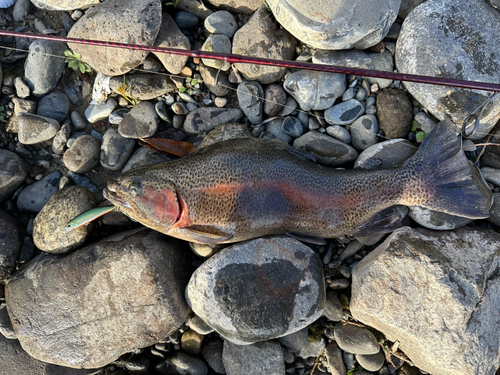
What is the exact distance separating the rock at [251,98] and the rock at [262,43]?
0.51ft

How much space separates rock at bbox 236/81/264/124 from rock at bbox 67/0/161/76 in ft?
4.47

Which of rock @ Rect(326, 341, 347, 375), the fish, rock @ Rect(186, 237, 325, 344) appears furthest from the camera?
rock @ Rect(326, 341, 347, 375)

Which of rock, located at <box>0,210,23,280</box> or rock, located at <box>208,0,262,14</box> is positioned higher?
rock, located at <box>208,0,262,14</box>

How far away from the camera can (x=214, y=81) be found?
451 cm

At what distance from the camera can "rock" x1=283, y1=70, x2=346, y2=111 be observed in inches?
170

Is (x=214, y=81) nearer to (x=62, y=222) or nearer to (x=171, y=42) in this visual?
(x=171, y=42)

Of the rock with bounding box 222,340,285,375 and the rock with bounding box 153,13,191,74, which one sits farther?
the rock with bounding box 153,13,191,74

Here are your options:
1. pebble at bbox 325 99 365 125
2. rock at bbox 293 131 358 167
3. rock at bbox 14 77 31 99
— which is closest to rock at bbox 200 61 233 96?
rock at bbox 293 131 358 167

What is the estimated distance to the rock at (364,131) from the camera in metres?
4.35

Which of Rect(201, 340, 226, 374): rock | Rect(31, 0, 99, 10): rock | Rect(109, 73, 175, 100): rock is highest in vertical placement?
Rect(31, 0, 99, 10): rock

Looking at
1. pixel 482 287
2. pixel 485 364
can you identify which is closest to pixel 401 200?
pixel 482 287

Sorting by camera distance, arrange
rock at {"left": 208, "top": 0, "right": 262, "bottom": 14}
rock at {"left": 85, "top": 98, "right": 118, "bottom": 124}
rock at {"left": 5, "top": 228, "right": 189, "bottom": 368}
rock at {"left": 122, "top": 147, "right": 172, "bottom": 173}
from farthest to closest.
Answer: rock at {"left": 85, "top": 98, "right": 118, "bottom": 124} → rock at {"left": 208, "top": 0, "right": 262, "bottom": 14} → rock at {"left": 122, "top": 147, "right": 172, "bottom": 173} → rock at {"left": 5, "top": 228, "right": 189, "bottom": 368}

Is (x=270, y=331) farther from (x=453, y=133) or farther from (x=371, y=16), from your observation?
(x=371, y=16)

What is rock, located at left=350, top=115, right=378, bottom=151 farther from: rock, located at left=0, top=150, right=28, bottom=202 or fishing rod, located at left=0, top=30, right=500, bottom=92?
rock, located at left=0, top=150, right=28, bottom=202
